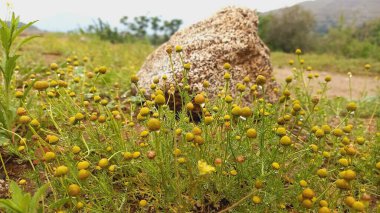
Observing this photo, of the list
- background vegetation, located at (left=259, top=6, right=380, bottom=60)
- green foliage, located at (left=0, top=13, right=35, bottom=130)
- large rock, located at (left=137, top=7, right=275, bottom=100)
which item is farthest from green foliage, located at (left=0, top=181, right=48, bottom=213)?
background vegetation, located at (left=259, top=6, right=380, bottom=60)

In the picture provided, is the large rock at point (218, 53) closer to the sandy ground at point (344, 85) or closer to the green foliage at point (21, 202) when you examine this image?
the green foliage at point (21, 202)

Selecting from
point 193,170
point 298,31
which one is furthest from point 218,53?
point 298,31

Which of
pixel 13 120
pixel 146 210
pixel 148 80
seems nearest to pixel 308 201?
pixel 146 210

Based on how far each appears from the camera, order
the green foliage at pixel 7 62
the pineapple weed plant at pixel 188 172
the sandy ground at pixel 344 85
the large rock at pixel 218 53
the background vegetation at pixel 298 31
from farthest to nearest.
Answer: the background vegetation at pixel 298 31, the sandy ground at pixel 344 85, the large rock at pixel 218 53, the green foliage at pixel 7 62, the pineapple weed plant at pixel 188 172

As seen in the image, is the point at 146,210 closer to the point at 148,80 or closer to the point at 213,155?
the point at 213,155

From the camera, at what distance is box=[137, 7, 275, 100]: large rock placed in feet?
10.6

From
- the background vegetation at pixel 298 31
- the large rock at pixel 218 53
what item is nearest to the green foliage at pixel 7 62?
the large rock at pixel 218 53

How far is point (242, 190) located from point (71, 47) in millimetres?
6748

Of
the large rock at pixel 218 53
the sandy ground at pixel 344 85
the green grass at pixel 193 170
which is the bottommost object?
the sandy ground at pixel 344 85

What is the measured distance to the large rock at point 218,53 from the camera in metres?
3.24

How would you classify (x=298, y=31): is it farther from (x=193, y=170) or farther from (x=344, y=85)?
(x=193, y=170)

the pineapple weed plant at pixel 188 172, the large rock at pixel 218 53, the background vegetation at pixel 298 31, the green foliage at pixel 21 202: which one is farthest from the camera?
the background vegetation at pixel 298 31

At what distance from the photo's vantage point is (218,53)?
3355mm

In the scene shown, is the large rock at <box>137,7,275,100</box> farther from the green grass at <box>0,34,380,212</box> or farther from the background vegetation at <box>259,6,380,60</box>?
the background vegetation at <box>259,6,380,60</box>
